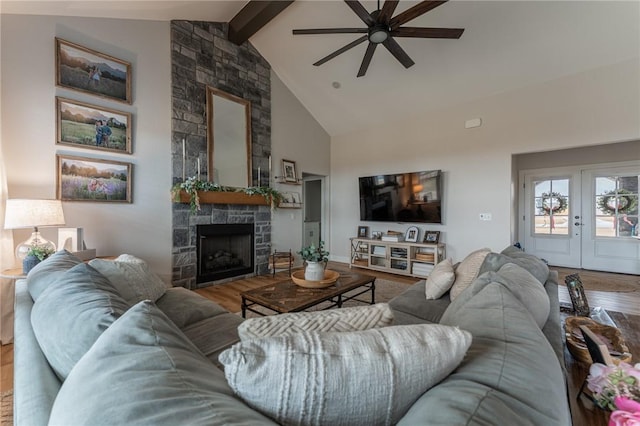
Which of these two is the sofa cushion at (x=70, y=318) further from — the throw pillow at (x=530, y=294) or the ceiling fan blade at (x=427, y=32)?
the ceiling fan blade at (x=427, y=32)

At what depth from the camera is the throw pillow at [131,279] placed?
1.41m

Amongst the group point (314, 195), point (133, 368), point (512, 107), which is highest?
point (512, 107)

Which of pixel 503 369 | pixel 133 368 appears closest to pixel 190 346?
pixel 133 368

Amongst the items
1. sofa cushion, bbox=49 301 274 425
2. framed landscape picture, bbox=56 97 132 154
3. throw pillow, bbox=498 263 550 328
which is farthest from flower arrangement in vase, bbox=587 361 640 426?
framed landscape picture, bbox=56 97 132 154

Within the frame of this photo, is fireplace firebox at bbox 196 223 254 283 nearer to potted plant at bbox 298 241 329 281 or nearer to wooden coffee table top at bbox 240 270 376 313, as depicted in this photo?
wooden coffee table top at bbox 240 270 376 313

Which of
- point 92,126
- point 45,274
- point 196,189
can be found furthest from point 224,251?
point 45,274

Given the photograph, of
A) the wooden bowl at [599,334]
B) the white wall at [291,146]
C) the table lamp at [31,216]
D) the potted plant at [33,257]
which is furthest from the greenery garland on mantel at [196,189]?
the wooden bowl at [599,334]

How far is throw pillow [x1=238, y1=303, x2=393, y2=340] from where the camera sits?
2.47 ft

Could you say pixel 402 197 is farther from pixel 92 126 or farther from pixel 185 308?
pixel 92 126

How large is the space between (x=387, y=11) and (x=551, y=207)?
5.08 metres

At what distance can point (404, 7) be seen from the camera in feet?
10.5

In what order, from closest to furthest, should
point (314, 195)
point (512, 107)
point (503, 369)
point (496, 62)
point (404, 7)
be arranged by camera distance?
point (503, 369), point (404, 7), point (496, 62), point (512, 107), point (314, 195)

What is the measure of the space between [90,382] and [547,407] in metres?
0.86

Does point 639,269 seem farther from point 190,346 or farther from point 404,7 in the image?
point 190,346
